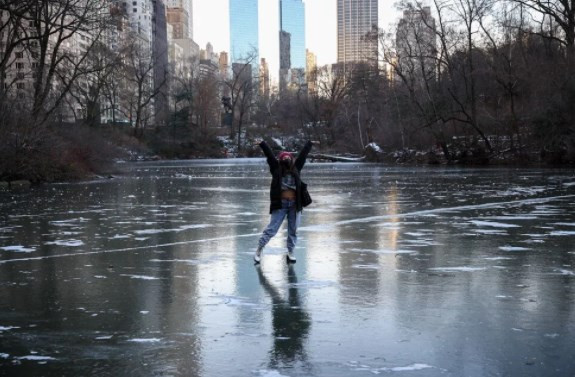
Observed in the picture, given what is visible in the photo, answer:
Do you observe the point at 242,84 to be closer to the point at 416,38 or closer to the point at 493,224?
the point at 416,38

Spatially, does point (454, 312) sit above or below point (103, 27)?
below

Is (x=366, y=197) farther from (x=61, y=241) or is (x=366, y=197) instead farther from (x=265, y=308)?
(x=265, y=308)

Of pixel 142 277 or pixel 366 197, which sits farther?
pixel 366 197

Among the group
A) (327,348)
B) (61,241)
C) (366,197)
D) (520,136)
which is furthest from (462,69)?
(327,348)

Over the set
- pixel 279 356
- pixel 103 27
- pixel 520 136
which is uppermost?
pixel 103 27

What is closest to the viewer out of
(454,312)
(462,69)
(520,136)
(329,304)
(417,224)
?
(454,312)

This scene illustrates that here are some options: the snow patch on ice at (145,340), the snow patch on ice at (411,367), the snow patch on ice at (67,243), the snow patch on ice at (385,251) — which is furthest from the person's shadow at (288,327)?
the snow patch on ice at (67,243)

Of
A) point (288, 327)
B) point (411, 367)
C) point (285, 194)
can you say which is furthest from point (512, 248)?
point (411, 367)

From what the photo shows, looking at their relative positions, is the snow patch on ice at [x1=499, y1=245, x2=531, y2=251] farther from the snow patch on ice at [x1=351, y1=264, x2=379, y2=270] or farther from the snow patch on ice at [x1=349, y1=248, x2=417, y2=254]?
the snow patch on ice at [x1=351, y1=264, x2=379, y2=270]

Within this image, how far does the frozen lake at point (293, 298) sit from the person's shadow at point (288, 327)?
0.02 meters

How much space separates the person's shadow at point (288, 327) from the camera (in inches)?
199

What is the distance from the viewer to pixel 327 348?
526cm

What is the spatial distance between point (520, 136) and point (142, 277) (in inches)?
1931

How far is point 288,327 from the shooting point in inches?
232
